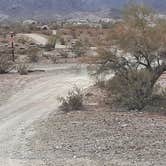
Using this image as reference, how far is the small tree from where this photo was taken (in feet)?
56.9

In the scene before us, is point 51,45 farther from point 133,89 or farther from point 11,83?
point 133,89

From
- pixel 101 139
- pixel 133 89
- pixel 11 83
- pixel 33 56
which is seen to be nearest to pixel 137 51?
pixel 133 89

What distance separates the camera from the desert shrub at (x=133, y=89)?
16.8 metres

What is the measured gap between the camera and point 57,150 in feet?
42.3

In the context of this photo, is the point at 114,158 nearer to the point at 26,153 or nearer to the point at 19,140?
the point at 26,153

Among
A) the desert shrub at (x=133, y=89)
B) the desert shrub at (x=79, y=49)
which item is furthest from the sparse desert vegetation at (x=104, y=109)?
the desert shrub at (x=79, y=49)

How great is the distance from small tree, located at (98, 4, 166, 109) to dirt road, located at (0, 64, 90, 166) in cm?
243

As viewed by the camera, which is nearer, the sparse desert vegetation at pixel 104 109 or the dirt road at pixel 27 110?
the sparse desert vegetation at pixel 104 109

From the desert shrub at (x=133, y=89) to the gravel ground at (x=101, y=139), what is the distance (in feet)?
2.02

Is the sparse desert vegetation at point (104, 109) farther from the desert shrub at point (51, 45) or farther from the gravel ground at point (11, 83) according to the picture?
the desert shrub at point (51, 45)

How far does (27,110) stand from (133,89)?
3.56m

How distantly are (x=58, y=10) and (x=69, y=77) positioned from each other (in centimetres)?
17403

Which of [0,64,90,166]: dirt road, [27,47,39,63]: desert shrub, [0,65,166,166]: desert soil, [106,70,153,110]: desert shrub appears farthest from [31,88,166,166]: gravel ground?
[27,47,39,63]: desert shrub

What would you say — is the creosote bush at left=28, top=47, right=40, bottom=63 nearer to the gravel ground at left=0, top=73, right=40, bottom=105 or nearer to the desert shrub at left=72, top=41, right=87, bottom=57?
Result: the desert shrub at left=72, top=41, right=87, bottom=57
